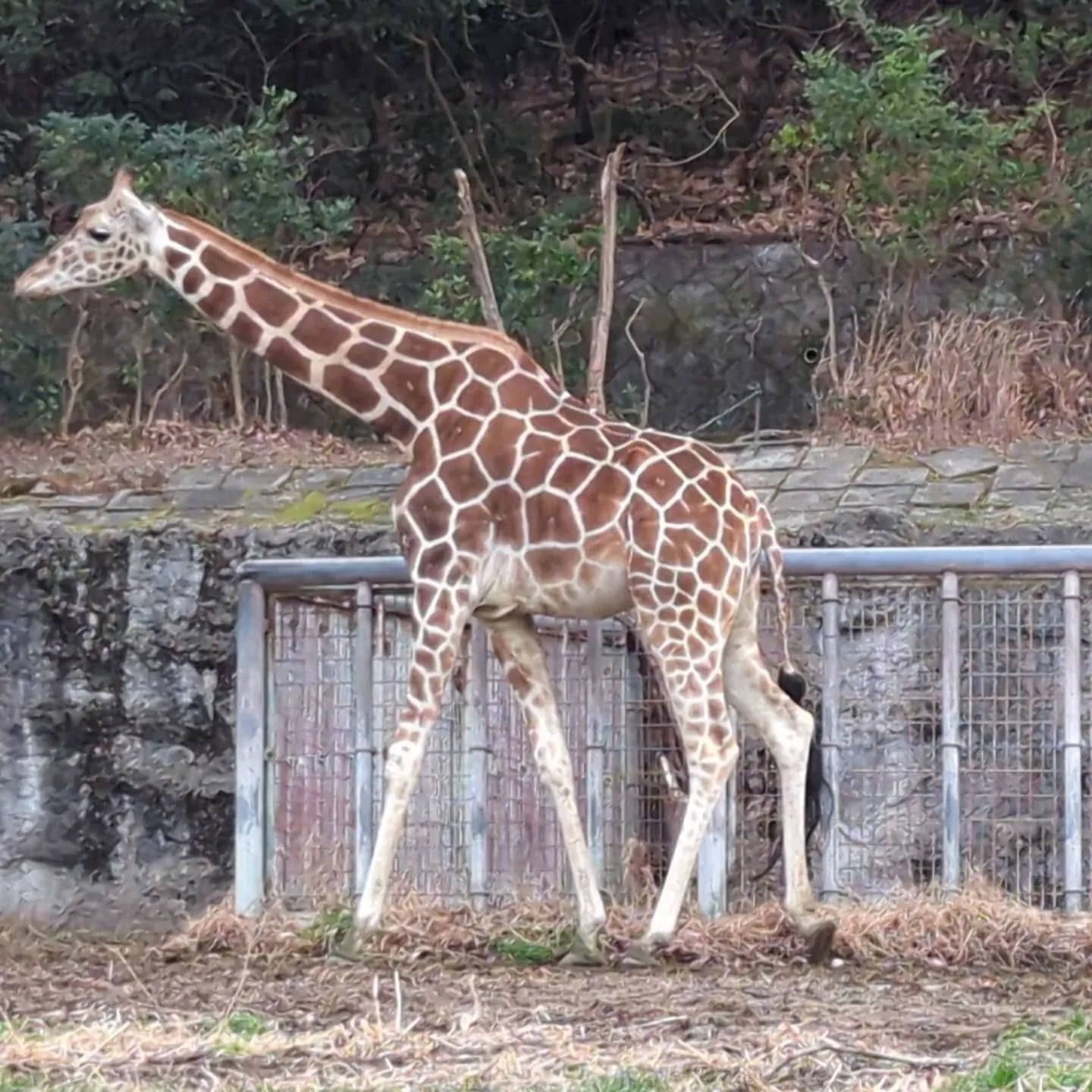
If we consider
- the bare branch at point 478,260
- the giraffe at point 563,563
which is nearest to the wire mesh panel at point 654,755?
the giraffe at point 563,563

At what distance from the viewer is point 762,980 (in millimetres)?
6398

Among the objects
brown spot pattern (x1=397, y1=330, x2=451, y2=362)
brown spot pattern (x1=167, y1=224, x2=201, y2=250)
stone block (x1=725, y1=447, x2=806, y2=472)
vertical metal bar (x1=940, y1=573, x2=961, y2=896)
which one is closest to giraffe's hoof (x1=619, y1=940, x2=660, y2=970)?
vertical metal bar (x1=940, y1=573, x2=961, y2=896)

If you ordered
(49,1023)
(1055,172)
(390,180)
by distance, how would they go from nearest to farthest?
(49,1023) → (1055,172) → (390,180)

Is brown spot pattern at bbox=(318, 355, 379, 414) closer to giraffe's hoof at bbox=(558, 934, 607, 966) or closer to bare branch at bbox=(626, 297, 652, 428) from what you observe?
giraffe's hoof at bbox=(558, 934, 607, 966)

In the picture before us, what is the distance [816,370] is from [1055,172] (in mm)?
1960

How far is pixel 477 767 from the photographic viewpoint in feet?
23.7

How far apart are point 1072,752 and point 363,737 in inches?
84.4

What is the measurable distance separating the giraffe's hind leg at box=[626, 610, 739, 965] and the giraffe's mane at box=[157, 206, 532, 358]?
1.09m

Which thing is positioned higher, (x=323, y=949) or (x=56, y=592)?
(x=56, y=592)

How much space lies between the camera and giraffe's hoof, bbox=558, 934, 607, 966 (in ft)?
22.2

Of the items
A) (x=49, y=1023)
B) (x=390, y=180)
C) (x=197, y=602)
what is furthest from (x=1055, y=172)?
(x=49, y=1023)

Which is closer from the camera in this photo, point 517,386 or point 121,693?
point 517,386

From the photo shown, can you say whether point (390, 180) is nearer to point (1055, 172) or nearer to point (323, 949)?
point (1055, 172)

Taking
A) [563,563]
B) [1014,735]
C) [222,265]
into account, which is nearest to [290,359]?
[222,265]
